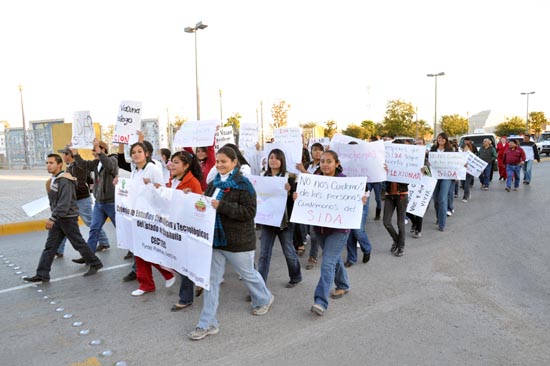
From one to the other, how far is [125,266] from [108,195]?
107cm

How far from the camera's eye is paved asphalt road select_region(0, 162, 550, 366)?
3574 millimetres

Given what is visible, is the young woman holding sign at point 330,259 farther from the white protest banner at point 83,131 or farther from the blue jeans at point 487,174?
the blue jeans at point 487,174

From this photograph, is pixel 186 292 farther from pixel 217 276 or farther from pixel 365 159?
pixel 365 159

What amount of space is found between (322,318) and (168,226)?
1.81m

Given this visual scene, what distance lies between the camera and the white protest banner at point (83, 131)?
669cm

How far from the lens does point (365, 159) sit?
6.78m

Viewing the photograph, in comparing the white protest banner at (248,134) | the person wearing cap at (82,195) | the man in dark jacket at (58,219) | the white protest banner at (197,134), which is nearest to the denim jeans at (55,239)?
the man in dark jacket at (58,219)

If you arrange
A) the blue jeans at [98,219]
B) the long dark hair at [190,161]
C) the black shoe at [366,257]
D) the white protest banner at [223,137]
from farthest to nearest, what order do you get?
the white protest banner at [223,137], the blue jeans at [98,219], the black shoe at [366,257], the long dark hair at [190,161]

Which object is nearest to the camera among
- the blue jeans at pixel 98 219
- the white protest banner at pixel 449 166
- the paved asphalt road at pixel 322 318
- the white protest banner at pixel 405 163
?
the paved asphalt road at pixel 322 318

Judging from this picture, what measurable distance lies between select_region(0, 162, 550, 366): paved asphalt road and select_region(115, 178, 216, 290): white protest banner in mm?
566

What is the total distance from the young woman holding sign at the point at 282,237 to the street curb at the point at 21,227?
→ 6408 millimetres

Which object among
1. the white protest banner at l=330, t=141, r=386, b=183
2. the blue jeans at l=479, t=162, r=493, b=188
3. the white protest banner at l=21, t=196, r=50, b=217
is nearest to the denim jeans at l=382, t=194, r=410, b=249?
the white protest banner at l=330, t=141, r=386, b=183

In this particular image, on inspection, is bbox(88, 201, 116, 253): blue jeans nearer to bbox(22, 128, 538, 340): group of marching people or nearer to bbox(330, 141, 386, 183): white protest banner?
bbox(22, 128, 538, 340): group of marching people

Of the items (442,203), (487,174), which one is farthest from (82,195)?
(487,174)
